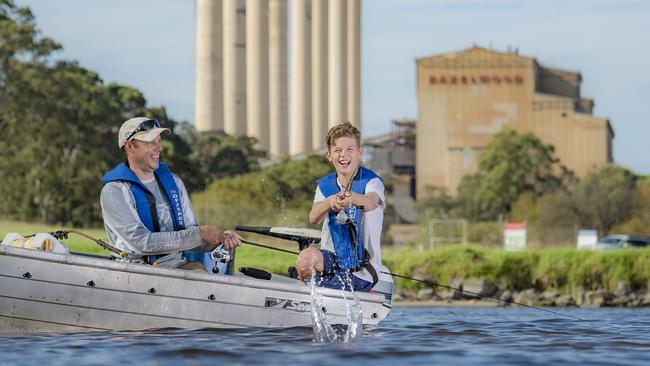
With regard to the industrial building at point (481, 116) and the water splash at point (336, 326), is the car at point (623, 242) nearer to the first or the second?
the water splash at point (336, 326)

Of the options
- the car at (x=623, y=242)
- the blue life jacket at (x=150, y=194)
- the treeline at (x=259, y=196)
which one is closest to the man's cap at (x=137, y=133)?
the blue life jacket at (x=150, y=194)

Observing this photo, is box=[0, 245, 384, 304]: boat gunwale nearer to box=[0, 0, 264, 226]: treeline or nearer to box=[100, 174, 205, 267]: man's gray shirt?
box=[100, 174, 205, 267]: man's gray shirt

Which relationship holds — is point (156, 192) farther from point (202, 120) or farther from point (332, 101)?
point (332, 101)

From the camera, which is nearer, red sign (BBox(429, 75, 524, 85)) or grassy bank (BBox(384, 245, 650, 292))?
grassy bank (BBox(384, 245, 650, 292))

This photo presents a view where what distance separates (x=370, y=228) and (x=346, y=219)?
13.9 inches

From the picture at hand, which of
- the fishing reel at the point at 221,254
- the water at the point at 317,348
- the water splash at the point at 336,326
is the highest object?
the fishing reel at the point at 221,254

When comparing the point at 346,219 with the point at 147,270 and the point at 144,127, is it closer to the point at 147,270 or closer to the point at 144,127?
the point at 147,270

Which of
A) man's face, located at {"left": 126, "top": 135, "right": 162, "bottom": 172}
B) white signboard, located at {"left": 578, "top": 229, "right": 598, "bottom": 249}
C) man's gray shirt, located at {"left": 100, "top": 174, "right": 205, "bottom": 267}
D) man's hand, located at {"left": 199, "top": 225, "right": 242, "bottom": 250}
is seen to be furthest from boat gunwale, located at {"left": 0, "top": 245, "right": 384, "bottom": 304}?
white signboard, located at {"left": 578, "top": 229, "right": 598, "bottom": 249}

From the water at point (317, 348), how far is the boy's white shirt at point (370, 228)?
77cm

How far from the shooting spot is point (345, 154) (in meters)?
12.5

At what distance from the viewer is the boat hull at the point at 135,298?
13086mm

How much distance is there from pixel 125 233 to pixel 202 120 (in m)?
133

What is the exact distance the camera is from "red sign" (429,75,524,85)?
430 feet

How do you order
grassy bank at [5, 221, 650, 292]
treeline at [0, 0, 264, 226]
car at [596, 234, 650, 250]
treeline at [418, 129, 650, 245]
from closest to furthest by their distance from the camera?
grassy bank at [5, 221, 650, 292] < car at [596, 234, 650, 250] < treeline at [0, 0, 264, 226] < treeline at [418, 129, 650, 245]
